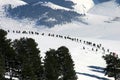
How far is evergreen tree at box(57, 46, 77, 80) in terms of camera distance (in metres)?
92.6

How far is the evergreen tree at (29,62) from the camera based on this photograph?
80562 millimetres

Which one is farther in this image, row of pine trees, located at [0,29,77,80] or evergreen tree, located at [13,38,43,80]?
row of pine trees, located at [0,29,77,80]

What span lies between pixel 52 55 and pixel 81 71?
4773cm

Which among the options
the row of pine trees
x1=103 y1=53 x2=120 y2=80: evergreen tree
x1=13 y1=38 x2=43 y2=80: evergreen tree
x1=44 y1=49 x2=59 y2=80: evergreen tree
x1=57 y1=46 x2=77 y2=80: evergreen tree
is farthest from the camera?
x1=103 y1=53 x2=120 y2=80: evergreen tree

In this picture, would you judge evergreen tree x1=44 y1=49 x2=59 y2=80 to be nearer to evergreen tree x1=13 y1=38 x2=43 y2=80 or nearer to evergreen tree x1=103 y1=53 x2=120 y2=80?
evergreen tree x1=13 y1=38 x2=43 y2=80

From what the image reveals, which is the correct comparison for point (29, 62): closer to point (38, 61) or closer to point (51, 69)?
point (51, 69)

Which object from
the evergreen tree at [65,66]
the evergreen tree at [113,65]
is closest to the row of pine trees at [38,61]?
the evergreen tree at [65,66]

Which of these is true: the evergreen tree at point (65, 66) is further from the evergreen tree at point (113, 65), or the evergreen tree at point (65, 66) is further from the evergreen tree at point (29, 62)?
the evergreen tree at point (113, 65)

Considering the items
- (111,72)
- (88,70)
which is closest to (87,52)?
(88,70)

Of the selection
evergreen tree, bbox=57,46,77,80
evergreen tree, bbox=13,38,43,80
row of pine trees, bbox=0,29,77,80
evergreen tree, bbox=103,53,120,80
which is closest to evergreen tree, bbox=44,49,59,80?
row of pine trees, bbox=0,29,77,80

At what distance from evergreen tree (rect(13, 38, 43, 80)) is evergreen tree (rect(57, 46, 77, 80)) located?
488 centimetres

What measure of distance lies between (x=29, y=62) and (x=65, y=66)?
39.5ft

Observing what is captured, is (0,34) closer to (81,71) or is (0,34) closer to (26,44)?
(26,44)

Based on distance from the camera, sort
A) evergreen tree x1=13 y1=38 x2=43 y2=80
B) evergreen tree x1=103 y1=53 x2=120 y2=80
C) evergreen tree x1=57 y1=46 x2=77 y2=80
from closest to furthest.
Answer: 1. evergreen tree x1=13 y1=38 x2=43 y2=80
2. evergreen tree x1=57 y1=46 x2=77 y2=80
3. evergreen tree x1=103 y1=53 x2=120 y2=80
